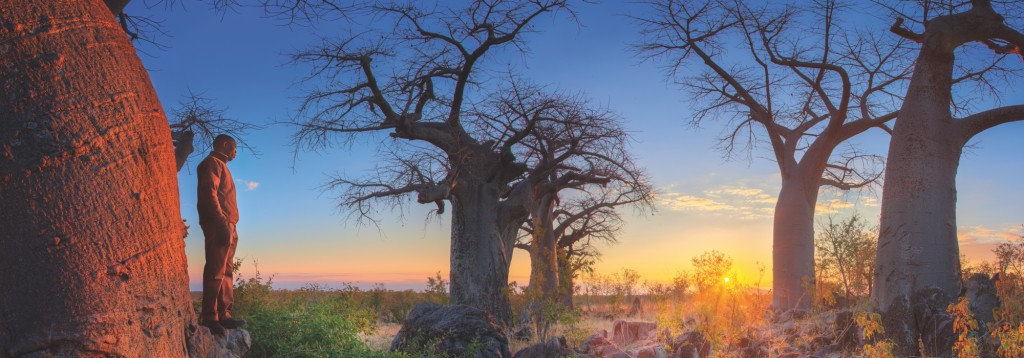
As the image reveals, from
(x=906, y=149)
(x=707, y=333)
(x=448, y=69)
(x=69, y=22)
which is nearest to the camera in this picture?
(x=69, y=22)

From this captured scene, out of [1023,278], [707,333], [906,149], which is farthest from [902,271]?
[1023,278]

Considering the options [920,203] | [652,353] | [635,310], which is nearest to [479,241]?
[652,353]

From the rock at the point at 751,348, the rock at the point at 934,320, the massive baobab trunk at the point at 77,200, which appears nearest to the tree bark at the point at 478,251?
the rock at the point at 751,348

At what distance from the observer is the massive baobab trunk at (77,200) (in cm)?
336

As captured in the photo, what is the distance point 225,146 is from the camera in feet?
15.7

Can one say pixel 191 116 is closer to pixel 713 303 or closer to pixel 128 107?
pixel 128 107

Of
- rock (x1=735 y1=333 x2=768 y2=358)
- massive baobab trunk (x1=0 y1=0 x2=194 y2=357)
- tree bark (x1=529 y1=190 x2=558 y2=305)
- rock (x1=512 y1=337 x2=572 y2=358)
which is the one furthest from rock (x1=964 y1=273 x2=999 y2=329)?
massive baobab trunk (x1=0 y1=0 x2=194 y2=357)

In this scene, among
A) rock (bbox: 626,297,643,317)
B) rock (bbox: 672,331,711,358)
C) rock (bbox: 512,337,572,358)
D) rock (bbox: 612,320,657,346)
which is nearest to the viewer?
rock (bbox: 512,337,572,358)

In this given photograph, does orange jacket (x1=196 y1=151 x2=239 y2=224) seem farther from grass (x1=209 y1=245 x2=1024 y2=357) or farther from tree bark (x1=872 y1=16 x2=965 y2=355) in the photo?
tree bark (x1=872 y1=16 x2=965 y2=355)

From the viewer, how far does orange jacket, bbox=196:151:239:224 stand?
4531 millimetres

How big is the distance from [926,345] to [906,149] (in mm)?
2291

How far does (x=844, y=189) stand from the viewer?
1577cm

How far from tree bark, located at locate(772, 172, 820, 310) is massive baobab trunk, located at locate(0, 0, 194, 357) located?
10776 mm

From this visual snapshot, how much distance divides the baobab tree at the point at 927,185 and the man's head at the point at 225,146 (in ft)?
24.3
